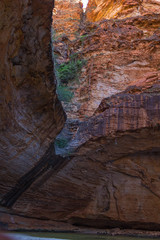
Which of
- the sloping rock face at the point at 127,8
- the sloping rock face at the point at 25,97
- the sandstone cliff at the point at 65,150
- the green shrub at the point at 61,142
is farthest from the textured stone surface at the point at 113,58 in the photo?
the sloping rock face at the point at 25,97

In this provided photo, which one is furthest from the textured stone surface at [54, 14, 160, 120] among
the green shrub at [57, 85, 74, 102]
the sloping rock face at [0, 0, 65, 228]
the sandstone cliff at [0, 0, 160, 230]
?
the sloping rock face at [0, 0, 65, 228]

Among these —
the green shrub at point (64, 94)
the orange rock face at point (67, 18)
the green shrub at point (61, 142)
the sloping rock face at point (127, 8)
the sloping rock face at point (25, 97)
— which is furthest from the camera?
the orange rock face at point (67, 18)

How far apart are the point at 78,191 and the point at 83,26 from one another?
10.5m

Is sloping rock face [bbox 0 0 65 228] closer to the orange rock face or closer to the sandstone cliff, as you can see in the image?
the sandstone cliff

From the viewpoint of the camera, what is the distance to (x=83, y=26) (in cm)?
1305

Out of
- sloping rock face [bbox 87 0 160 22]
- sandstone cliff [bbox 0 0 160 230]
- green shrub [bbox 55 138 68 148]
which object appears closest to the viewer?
sandstone cliff [bbox 0 0 160 230]

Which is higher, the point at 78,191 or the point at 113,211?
the point at 78,191

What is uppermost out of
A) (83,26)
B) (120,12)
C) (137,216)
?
(120,12)

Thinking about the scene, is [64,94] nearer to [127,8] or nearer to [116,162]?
[116,162]

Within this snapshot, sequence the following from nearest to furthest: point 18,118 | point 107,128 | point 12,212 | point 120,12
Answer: point 18,118 → point 107,128 → point 12,212 → point 120,12

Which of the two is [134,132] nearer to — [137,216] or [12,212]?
[137,216]

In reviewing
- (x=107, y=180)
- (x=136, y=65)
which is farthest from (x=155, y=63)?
(x=107, y=180)

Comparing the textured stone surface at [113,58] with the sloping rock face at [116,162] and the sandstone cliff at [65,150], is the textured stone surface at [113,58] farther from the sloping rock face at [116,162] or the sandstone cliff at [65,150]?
the sandstone cliff at [65,150]

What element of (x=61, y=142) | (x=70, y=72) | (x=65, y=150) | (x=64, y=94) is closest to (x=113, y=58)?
(x=70, y=72)
